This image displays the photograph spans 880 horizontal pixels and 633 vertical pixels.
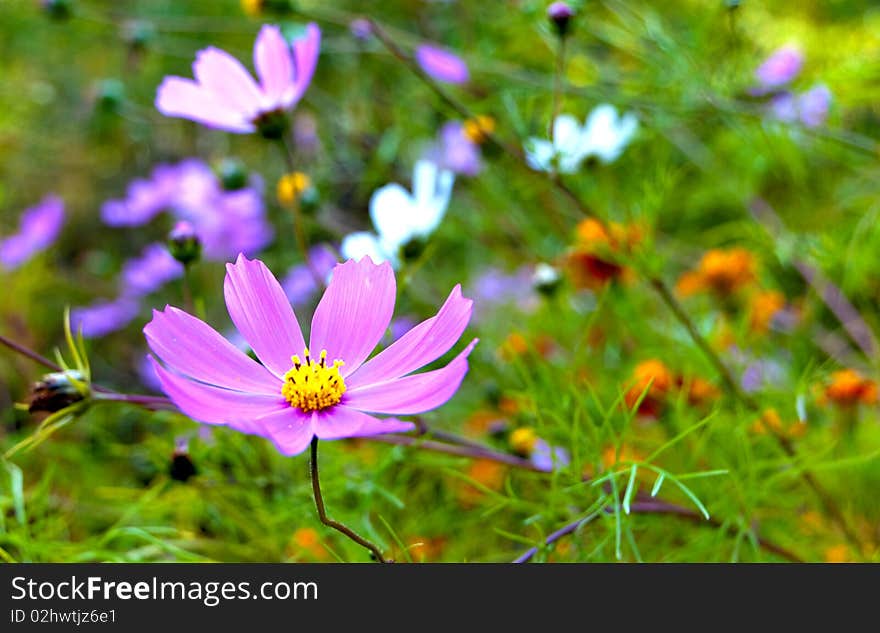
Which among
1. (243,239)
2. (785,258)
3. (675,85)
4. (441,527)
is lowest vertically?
(441,527)

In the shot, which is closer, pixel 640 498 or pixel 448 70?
pixel 640 498

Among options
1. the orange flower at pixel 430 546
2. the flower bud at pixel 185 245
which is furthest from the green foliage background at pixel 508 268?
the flower bud at pixel 185 245

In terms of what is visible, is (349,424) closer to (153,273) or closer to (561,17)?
(561,17)

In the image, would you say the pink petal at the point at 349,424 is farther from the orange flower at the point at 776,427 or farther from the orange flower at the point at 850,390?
the orange flower at the point at 850,390

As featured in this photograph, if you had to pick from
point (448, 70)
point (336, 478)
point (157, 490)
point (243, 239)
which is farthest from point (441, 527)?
Result: point (243, 239)

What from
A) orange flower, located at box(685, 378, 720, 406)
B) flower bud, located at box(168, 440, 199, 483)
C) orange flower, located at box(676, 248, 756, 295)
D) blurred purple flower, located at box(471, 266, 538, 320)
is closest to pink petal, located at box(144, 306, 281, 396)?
flower bud, located at box(168, 440, 199, 483)
